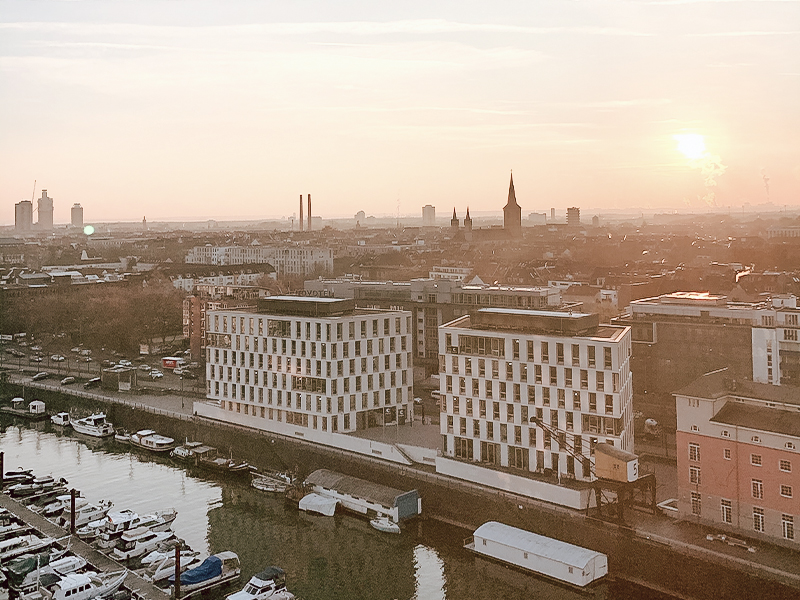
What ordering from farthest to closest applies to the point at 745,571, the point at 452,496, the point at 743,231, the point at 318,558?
the point at 743,231, the point at 452,496, the point at 318,558, the point at 745,571

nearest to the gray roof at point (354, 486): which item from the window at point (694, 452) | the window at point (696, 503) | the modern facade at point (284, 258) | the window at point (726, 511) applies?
the window at point (696, 503)

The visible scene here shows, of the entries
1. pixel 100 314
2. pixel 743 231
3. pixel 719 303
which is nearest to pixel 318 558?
pixel 719 303

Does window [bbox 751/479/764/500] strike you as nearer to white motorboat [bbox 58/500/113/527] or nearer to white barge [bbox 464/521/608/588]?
white barge [bbox 464/521/608/588]

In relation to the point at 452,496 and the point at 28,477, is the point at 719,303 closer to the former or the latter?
the point at 452,496

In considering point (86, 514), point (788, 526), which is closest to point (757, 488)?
point (788, 526)

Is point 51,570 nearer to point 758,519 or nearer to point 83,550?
point 83,550

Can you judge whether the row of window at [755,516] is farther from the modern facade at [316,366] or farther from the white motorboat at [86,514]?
the white motorboat at [86,514]

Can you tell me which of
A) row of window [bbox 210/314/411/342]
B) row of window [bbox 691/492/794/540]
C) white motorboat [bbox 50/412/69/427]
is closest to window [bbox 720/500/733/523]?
row of window [bbox 691/492/794/540]
